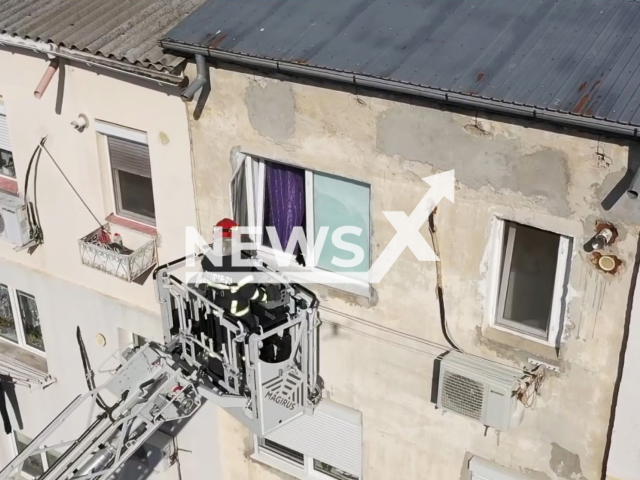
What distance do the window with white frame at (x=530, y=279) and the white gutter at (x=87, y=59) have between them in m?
3.62

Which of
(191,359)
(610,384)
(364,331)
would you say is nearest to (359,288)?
(364,331)

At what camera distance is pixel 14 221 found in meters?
11.1

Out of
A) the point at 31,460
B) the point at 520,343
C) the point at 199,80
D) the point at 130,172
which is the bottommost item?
the point at 31,460

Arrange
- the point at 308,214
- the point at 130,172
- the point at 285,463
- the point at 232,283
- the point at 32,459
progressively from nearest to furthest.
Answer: the point at 232,283 < the point at 308,214 < the point at 130,172 < the point at 285,463 < the point at 32,459

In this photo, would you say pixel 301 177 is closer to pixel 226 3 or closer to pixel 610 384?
pixel 226 3

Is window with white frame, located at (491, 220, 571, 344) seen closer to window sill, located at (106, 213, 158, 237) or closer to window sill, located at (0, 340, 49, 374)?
window sill, located at (106, 213, 158, 237)

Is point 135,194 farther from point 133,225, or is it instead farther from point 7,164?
point 7,164

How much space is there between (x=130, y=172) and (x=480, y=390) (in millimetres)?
4878

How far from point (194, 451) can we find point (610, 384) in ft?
19.4

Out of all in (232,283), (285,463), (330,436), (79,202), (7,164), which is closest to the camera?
(232,283)

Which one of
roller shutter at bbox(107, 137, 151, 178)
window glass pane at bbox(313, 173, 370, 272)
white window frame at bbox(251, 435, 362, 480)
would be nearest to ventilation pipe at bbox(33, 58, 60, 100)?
roller shutter at bbox(107, 137, 151, 178)

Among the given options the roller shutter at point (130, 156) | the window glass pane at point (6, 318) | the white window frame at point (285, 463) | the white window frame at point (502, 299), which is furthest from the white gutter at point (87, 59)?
the white window frame at point (285, 463)

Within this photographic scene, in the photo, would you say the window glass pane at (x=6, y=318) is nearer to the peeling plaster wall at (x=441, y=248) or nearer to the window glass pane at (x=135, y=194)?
the window glass pane at (x=135, y=194)

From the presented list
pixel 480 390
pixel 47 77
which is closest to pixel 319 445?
pixel 480 390
